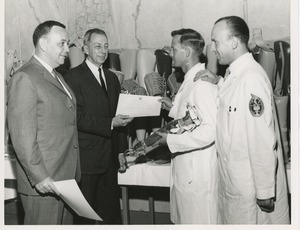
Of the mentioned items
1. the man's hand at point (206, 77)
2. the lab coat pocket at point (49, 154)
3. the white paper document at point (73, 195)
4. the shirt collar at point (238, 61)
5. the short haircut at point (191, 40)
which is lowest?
the white paper document at point (73, 195)

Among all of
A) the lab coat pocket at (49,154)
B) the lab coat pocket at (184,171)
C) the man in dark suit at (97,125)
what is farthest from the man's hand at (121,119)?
the lab coat pocket at (49,154)

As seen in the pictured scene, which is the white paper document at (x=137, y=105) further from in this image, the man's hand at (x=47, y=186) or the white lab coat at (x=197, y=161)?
the man's hand at (x=47, y=186)

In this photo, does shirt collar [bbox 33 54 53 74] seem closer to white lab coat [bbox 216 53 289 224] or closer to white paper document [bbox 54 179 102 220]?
white paper document [bbox 54 179 102 220]

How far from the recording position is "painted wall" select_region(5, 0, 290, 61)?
9.96 ft

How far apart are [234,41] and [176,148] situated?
599 mm

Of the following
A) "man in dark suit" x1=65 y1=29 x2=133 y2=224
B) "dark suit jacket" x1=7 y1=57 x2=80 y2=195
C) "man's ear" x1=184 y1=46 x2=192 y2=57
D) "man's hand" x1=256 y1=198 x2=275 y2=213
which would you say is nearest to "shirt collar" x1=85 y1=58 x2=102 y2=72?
"man in dark suit" x1=65 y1=29 x2=133 y2=224

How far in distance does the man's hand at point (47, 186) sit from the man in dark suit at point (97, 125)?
541mm

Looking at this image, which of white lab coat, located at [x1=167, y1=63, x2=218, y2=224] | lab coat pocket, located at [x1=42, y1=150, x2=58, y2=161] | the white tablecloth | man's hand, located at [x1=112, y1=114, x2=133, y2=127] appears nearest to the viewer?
lab coat pocket, located at [x1=42, y1=150, x2=58, y2=161]

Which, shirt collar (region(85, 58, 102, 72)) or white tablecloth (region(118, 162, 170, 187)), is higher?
shirt collar (region(85, 58, 102, 72))

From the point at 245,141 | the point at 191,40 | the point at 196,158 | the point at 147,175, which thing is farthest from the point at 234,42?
the point at 147,175

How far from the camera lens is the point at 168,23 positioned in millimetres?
3344

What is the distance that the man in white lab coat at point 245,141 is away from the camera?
1.72 metres

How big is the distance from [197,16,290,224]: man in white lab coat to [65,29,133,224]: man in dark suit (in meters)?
0.67
